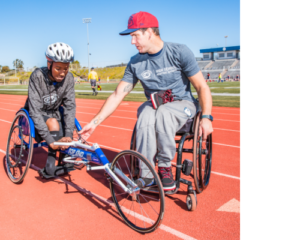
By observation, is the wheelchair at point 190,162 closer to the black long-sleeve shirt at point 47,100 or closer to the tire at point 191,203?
the tire at point 191,203

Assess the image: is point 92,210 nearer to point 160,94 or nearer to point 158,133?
point 158,133

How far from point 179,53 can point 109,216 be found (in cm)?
177

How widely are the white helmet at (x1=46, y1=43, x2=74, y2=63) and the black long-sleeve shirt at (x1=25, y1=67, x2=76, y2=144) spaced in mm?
335

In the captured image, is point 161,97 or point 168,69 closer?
point 161,97

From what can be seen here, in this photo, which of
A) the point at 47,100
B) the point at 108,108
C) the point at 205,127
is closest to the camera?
the point at 205,127

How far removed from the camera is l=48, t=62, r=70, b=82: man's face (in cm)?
315

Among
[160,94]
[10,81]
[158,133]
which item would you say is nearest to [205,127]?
[158,133]

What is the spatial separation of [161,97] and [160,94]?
3 centimetres

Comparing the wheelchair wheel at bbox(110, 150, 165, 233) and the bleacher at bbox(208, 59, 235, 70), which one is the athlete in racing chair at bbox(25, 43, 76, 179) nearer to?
the wheelchair wheel at bbox(110, 150, 165, 233)

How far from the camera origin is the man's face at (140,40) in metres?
2.58

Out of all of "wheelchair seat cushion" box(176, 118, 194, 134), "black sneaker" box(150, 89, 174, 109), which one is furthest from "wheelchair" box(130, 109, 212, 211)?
"black sneaker" box(150, 89, 174, 109)

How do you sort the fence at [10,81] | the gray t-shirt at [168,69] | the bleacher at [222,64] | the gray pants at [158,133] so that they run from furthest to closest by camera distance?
the bleacher at [222,64] < the fence at [10,81] < the gray t-shirt at [168,69] < the gray pants at [158,133]

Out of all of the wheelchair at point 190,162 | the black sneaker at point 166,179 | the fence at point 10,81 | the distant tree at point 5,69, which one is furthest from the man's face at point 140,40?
the distant tree at point 5,69

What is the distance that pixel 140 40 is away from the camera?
2598 mm
